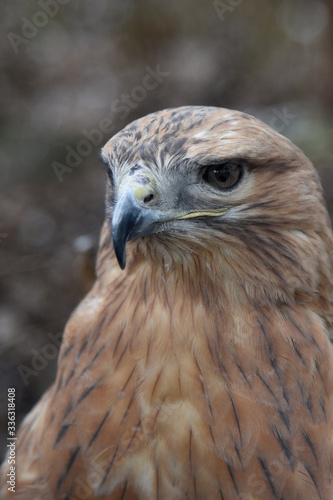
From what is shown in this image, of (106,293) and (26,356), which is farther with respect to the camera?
(26,356)

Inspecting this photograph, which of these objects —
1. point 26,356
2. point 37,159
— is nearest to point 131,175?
point 26,356

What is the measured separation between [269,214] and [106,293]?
797 millimetres

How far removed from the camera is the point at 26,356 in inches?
181

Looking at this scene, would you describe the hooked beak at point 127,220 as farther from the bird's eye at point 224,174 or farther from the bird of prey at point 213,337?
the bird's eye at point 224,174

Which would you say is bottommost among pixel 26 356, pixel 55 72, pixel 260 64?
pixel 26 356

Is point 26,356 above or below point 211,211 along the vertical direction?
below

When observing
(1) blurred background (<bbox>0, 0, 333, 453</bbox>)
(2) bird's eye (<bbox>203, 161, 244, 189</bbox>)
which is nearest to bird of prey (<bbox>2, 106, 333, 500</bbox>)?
(2) bird's eye (<bbox>203, 161, 244, 189</bbox>)

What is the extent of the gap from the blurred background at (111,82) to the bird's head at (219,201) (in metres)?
3.00

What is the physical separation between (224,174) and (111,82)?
5373 mm

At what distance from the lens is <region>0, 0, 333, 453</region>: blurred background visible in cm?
570

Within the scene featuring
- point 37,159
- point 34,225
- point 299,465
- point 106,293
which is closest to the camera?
point 299,465

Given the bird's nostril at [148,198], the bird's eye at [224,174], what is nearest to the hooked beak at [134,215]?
the bird's nostril at [148,198]

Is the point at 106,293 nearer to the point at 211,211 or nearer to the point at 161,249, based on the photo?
the point at 161,249

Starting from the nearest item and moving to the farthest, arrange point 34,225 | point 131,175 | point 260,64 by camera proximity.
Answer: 1. point 131,175
2. point 34,225
3. point 260,64
